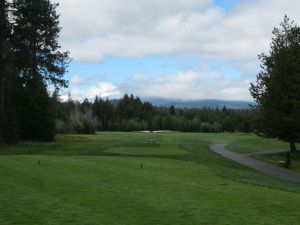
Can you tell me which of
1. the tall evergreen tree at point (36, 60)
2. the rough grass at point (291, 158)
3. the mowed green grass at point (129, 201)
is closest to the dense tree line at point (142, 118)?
the tall evergreen tree at point (36, 60)

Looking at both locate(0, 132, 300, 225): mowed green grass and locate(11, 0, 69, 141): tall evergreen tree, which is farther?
locate(11, 0, 69, 141): tall evergreen tree

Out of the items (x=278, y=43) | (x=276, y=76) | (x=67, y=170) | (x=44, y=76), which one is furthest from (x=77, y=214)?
(x=44, y=76)

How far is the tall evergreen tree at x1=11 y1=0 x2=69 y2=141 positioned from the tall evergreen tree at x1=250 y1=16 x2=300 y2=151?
20.0 meters

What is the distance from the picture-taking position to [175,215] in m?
10.6

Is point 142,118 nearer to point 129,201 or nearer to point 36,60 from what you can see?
point 36,60

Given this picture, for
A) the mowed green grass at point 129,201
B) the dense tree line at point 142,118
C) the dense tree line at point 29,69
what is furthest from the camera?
the dense tree line at point 142,118

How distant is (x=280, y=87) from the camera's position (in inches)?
1480

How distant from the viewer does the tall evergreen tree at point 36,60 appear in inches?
1690

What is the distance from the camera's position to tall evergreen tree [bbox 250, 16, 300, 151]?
3659 cm

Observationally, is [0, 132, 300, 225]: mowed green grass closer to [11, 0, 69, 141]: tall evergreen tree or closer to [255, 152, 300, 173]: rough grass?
[255, 152, 300, 173]: rough grass

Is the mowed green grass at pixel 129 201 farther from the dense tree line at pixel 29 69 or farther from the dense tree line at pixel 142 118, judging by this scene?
the dense tree line at pixel 142 118

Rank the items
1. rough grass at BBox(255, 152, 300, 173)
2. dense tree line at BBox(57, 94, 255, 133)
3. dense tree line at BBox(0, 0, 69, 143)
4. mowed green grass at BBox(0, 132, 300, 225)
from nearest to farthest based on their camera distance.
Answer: mowed green grass at BBox(0, 132, 300, 225), rough grass at BBox(255, 152, 300, 173), dense tree line at BBox(0, 0, 69, 143), dense tree line at BBox(57, 94, 255, 133)

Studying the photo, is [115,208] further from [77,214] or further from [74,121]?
[74,121]

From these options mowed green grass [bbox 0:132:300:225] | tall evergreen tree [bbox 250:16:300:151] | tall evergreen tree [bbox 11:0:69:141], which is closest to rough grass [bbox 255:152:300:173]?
tall evergreen tree [bbox 250:16:300:151]
